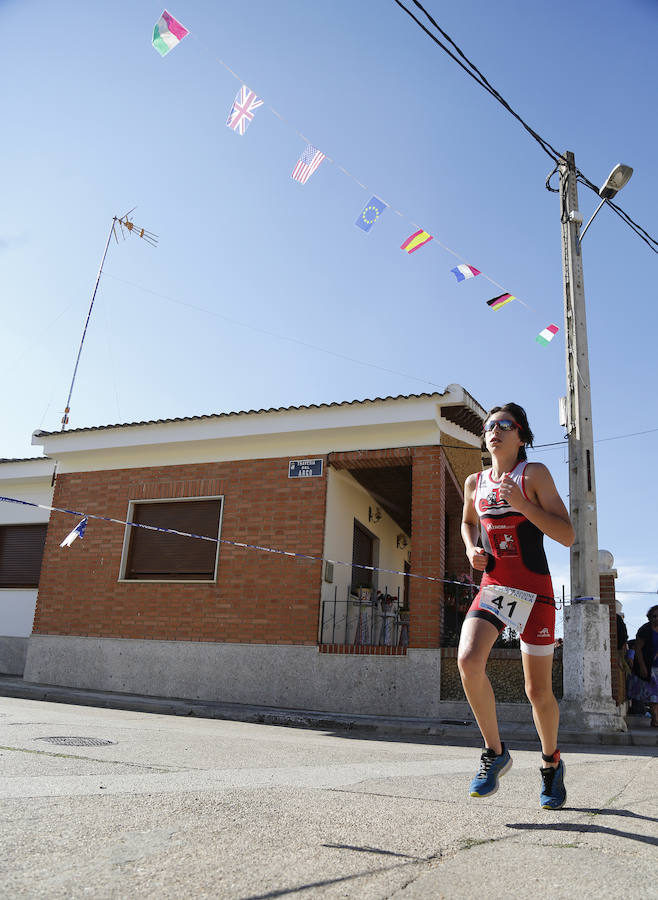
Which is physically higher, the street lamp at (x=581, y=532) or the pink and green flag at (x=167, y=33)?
the pink and green flag at (x=167, y=33)

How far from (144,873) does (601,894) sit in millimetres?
1099

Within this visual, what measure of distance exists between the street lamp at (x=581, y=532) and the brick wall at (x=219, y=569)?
358cm

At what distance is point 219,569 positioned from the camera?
421 inches

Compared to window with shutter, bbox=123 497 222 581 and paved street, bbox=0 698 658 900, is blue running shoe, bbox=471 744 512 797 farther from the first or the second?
window with shutter, bbox=123 497 222 581

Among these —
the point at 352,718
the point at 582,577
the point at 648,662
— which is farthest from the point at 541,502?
the point at 648,662

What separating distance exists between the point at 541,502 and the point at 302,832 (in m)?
1.61

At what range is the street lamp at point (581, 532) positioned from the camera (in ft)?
25.5

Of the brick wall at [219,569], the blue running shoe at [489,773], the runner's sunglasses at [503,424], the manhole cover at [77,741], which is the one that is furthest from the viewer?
the brick wall at [219,569]

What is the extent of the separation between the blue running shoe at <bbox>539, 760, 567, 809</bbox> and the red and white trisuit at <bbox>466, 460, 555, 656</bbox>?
468 millimetres

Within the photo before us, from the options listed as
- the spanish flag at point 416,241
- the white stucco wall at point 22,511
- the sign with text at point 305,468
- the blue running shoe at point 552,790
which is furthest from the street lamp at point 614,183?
the white stucco wall at point 22,511

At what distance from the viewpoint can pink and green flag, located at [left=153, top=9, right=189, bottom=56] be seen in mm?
6859

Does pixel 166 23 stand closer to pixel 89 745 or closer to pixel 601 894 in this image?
pixel 89 745

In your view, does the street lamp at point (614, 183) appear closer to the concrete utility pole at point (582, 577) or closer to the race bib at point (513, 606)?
the concrete utility pole at point (582, 577)

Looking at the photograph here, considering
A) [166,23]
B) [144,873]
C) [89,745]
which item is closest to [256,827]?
[144,873]
